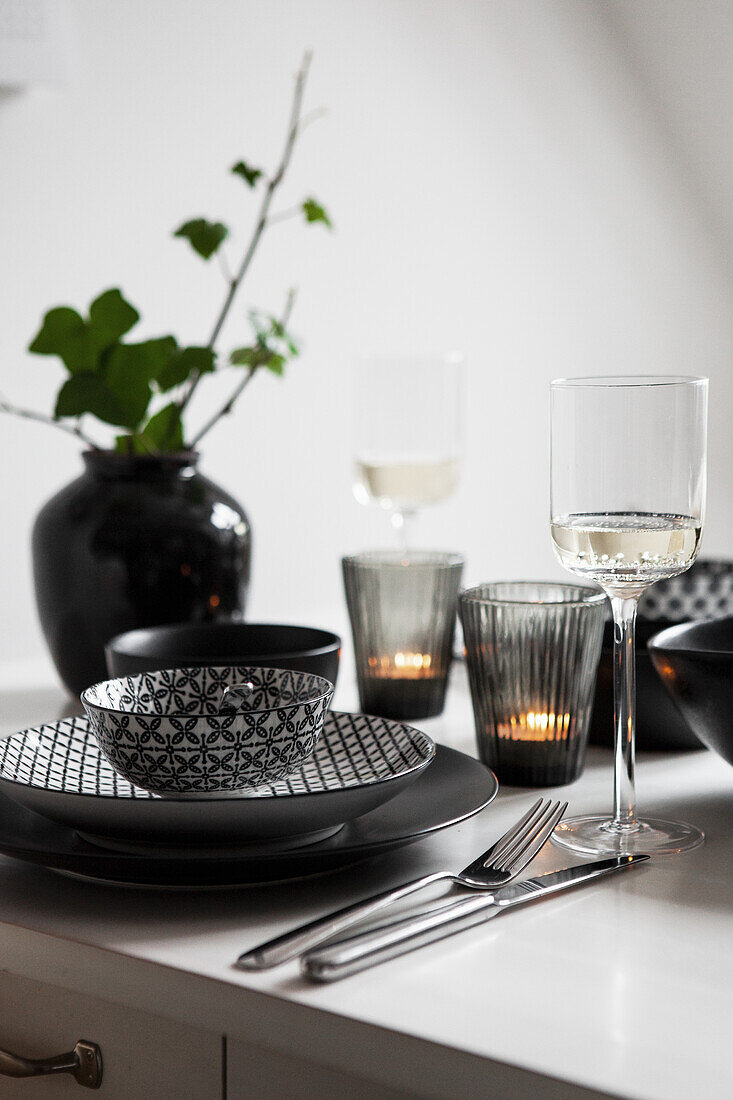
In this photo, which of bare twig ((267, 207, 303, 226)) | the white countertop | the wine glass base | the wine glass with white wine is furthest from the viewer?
bare twig ((267, 207, 303, 226))

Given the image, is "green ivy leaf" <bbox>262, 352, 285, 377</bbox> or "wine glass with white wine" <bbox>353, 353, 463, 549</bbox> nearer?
"green ivy leaf" <bbox>262, 352, 285, 377</bbox>

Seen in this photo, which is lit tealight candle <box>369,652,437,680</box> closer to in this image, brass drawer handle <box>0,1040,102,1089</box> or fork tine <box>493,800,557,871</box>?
fork tine <box>493,800,557,871</box>

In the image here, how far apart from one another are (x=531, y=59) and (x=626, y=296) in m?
0.67

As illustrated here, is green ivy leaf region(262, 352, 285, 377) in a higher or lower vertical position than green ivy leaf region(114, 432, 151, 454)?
higher

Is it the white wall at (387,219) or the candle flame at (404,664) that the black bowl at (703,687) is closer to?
the candle flame at (404,664)

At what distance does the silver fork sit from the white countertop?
11 mm

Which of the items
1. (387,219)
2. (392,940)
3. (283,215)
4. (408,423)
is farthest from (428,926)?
(387,219)

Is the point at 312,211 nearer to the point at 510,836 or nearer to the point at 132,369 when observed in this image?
the point at 132,369

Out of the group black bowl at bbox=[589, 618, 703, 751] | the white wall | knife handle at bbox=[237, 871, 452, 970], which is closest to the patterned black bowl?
black bowl at bbox=[589, 618, 703, 751]

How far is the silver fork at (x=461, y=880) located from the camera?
570mm

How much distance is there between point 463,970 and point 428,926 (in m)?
0.04

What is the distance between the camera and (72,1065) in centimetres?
65

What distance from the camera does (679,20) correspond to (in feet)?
9.75

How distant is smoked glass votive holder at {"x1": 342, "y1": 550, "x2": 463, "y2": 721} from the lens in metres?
1.07
